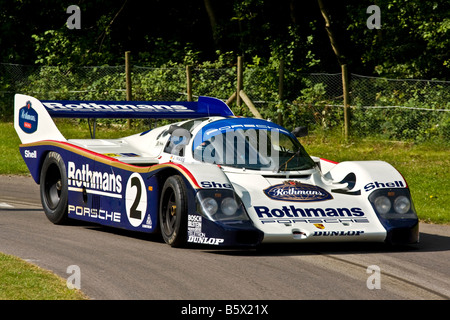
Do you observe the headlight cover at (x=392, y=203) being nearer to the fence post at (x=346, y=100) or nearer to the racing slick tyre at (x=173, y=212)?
the racing slick tyre at (x=173, y=212)

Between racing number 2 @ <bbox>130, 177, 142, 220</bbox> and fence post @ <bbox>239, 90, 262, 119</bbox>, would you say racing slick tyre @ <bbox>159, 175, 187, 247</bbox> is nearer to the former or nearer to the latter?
racing number 2 @ <bbox>130, 177, 142, 220</bbox>

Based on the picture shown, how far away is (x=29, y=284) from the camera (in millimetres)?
6906

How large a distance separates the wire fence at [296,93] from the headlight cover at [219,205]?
10.7 meters

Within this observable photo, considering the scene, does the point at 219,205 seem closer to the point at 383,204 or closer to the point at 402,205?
the point at 383,204

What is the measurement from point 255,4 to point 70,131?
24.8 ft

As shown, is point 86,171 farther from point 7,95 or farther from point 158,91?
point 7,95

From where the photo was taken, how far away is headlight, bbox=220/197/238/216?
8.38 m

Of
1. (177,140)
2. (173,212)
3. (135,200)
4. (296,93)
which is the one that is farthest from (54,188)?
(296,93)

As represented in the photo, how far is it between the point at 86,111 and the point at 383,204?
4365 millimetres

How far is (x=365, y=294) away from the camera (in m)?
6.75

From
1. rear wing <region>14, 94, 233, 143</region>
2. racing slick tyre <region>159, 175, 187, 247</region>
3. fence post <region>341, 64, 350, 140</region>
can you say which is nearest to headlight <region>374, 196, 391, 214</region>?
racing slick tyre <region>159, 175, 187, 247</region>

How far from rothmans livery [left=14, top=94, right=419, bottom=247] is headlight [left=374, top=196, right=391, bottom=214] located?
0.03 ft

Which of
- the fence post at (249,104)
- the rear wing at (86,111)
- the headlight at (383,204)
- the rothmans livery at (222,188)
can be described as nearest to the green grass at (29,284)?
the rothmans livery at (222,188)
